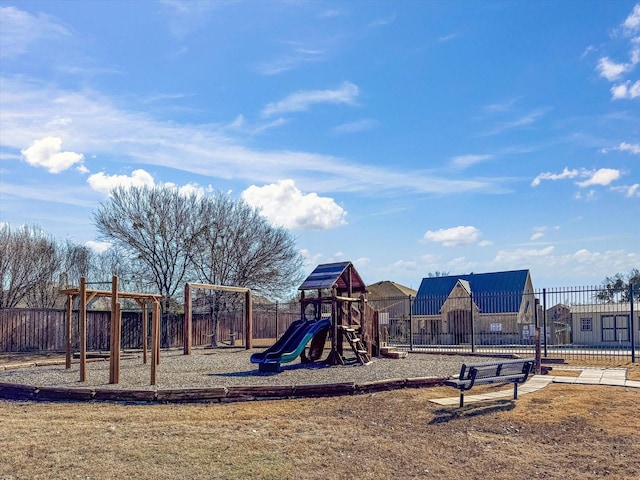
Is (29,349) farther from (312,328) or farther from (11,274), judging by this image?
(312,328)

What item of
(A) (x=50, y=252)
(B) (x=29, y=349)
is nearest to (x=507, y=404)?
(B) (x=29, y=349)

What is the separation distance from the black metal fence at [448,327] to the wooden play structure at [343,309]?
1722 mm

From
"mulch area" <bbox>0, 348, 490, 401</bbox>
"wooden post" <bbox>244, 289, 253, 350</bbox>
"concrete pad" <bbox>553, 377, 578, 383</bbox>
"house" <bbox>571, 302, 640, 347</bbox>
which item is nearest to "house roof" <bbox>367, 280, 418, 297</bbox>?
"house" <bbox>571, 302, 640, 347</bbox>

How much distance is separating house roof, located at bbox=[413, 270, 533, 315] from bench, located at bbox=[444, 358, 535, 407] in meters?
30.3

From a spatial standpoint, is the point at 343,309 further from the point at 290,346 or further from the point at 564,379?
the point at 564,379

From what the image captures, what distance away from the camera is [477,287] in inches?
1784

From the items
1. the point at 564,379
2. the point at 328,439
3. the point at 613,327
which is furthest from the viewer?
the point at 613,327

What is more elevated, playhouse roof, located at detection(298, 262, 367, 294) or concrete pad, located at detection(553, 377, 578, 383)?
playhouse roof, located at detection(298, 262, 367, 294)

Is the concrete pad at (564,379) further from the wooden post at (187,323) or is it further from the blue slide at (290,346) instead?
the wooden post at (187,323)

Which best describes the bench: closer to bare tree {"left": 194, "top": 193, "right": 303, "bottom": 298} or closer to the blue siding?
the blue siding

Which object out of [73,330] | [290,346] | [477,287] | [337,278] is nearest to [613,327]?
[477,287]

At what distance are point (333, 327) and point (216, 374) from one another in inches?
135

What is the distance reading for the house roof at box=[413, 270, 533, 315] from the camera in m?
41.6

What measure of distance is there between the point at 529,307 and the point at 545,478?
3815 centimetres
